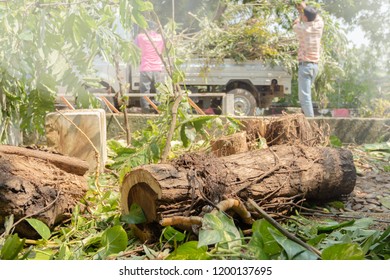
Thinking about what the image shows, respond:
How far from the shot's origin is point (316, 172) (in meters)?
1.92

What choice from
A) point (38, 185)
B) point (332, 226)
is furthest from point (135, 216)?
point (332, 226)

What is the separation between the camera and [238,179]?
171 centimetres

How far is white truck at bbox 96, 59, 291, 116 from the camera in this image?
4.92 feet

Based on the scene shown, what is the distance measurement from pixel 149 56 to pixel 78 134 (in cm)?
53

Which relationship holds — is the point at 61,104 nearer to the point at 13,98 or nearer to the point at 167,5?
the point at 13,98

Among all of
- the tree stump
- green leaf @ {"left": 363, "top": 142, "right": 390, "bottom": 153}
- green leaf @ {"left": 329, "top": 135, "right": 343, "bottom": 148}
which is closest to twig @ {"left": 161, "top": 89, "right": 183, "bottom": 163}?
the tree stump

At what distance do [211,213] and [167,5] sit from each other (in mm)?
543

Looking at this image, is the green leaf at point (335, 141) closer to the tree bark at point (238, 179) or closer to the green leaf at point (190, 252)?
the tree bark at point (238, 179)

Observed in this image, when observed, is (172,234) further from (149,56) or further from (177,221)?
(149,56)

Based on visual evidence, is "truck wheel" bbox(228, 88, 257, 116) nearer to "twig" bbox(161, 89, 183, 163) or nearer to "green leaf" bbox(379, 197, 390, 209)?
"twig" bbox(161, 89, 183, 163)

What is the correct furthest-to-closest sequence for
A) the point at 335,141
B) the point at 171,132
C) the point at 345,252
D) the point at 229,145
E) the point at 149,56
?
the point at 335,141
the point at 229,145
the point at 171,132
the point at 149,56
the point at 345,252
